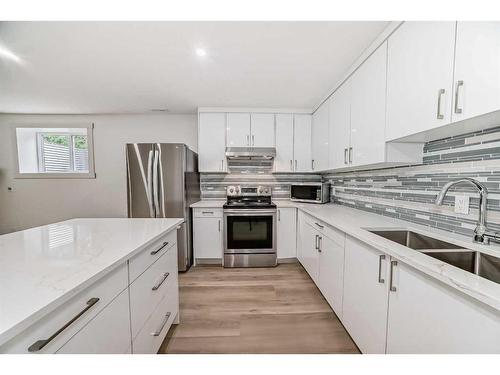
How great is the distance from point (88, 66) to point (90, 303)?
2.28 metres

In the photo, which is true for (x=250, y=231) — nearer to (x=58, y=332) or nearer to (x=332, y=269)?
(x=332, y=269)

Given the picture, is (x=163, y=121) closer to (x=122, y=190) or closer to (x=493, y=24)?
(x=122, y=190)

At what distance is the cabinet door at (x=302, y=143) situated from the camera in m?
3.25

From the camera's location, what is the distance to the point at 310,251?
7.91 feet

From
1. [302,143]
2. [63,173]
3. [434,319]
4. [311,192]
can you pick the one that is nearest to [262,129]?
[302,143]

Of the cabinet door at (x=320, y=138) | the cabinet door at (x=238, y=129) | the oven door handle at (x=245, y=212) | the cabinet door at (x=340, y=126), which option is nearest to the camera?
the cabinet door at (x=340, y=126)

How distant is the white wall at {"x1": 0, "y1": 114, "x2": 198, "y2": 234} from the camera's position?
11.9 feet

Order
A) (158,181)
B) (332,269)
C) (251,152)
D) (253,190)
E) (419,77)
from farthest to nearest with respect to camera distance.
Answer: (253,190), (251,152), (158,181), (332,269), (419,77)

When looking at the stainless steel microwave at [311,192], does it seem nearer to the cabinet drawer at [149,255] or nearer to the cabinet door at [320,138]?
the cabinet door at [320,138]

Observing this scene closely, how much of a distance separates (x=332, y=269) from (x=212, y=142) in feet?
7.76

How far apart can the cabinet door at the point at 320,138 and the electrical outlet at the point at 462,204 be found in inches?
58.1

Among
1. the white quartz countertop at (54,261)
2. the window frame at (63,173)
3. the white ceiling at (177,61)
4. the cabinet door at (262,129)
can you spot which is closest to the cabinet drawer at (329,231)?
the white quartz countertop at (54,261)

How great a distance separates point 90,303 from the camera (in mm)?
736
